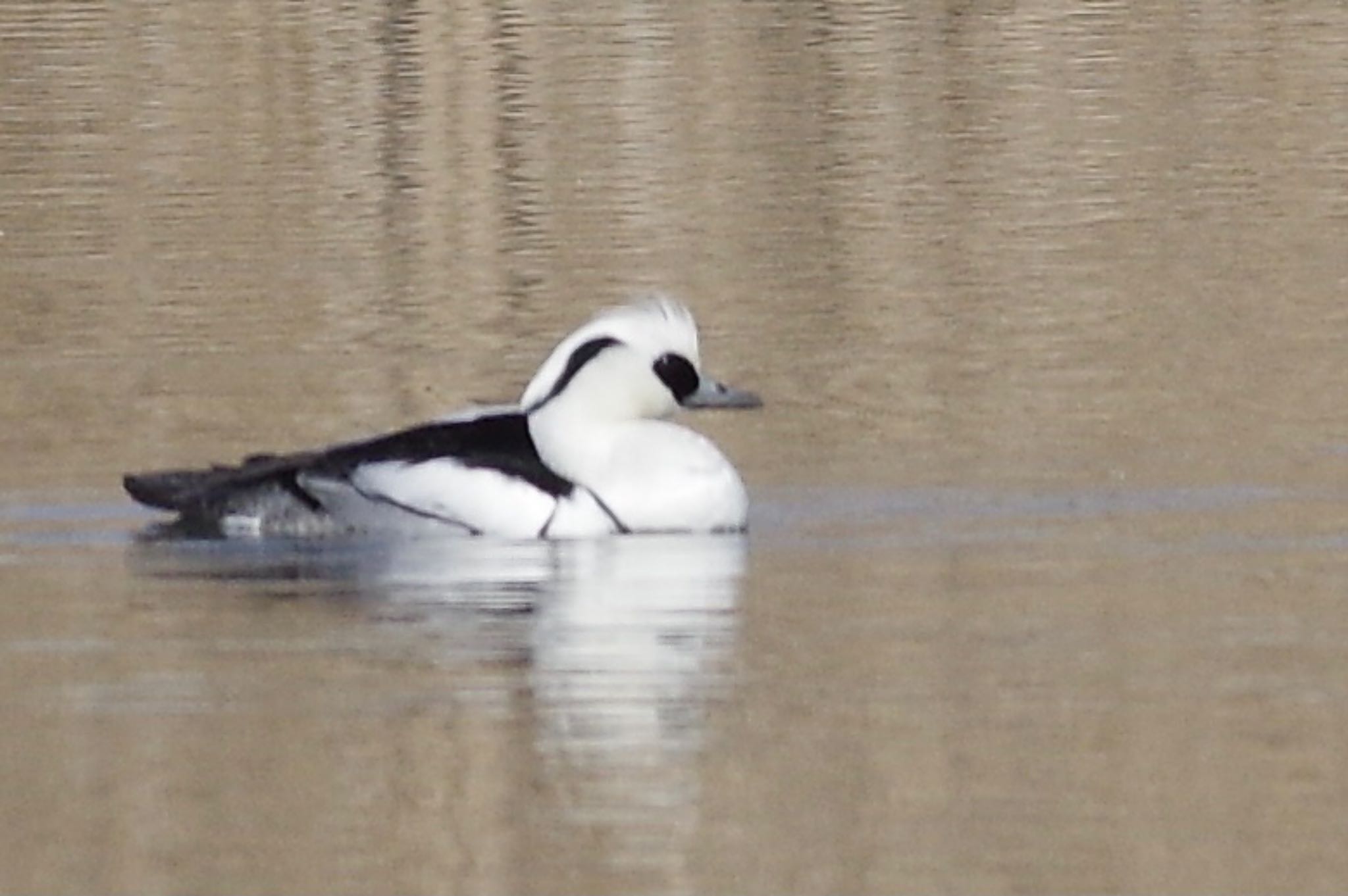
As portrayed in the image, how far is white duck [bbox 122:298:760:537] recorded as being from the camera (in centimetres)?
1271

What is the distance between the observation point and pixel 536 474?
1284cm

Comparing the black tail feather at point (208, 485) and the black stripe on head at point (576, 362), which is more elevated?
the black stripe on head at point (576, 362)

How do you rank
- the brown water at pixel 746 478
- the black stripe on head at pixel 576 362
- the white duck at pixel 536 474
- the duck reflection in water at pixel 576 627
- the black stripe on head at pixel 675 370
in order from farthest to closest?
the black stripe on head at pixel 675 370
the black stripe on head at pixel 576 362
the white duck at pixel 536 474
the duck reflection in water at pixel 576 627
the brown water at pixel 746 478

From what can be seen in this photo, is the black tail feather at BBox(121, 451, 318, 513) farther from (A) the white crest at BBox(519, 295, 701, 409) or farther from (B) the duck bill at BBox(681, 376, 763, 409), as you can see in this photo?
(B) the duck bill at BBox(681, 376, 763, 409)

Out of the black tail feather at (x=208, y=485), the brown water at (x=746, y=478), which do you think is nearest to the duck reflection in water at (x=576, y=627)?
the brown water at (x=746, y=478)

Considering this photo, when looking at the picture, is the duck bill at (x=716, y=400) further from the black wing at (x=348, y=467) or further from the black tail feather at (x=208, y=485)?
the black tail feather at (x=208, y=485)

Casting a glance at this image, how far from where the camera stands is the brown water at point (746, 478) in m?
9.01

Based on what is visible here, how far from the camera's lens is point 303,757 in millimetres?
9625

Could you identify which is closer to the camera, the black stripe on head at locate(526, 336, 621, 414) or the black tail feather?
the black tail feather

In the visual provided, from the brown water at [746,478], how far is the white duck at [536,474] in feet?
0.43

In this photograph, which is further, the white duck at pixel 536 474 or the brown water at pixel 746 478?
the white duck at pixel 536 474

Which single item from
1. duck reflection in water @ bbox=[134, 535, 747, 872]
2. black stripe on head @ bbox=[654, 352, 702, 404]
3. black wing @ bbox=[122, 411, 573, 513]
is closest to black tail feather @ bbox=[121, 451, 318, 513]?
black wing @ bbox=[122, 411, 573, 513]

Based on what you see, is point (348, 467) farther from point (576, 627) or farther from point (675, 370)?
point (576, 627)

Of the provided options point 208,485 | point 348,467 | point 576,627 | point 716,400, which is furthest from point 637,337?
point 576,627
